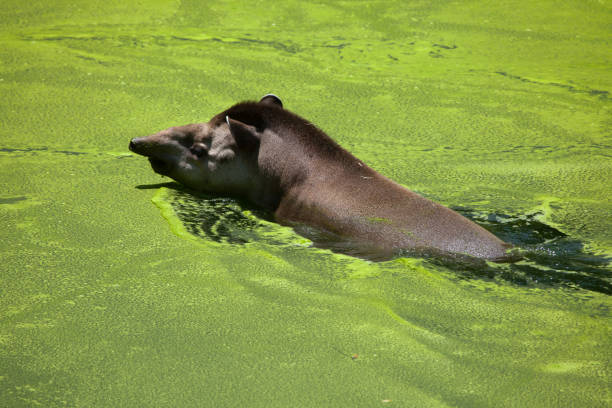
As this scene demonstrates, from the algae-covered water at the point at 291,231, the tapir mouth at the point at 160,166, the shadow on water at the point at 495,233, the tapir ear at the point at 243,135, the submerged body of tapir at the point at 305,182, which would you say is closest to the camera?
the algae-covered water at the point at 291,231

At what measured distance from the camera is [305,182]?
404 centimetres

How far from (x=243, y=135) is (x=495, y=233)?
154 centimetres

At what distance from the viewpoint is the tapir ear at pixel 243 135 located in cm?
421

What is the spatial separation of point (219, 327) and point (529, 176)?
284 cm

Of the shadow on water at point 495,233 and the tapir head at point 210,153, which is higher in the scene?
the tapir head at point 210,153

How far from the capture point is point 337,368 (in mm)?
2533

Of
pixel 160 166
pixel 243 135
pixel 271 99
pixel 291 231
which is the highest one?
pixel 271 99

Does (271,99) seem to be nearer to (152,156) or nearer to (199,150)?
(199,150)

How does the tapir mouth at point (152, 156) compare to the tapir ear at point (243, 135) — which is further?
the tapir mouth at point (152, 156)

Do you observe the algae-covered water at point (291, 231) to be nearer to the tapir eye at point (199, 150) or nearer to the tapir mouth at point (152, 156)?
the tapir mouth at point (152, 156)

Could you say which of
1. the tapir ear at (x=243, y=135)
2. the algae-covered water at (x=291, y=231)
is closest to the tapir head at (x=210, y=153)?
the tapir ear at (x=243, y=135)

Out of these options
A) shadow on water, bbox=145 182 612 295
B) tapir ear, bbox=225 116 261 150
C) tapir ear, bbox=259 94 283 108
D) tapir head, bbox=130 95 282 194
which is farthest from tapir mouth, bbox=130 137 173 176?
tapir ear, bbox=259 94 283 108

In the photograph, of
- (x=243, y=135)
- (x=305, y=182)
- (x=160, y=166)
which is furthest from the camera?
(x=160, y=166)

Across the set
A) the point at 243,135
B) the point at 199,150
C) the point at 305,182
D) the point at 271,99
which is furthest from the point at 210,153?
the point at 305,182
